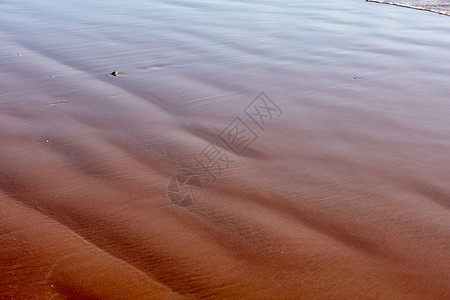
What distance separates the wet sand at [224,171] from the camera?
6.78 feet

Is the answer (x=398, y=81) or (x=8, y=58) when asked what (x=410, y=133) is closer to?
(x=398, y=81)

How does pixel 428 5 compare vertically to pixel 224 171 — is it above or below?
above

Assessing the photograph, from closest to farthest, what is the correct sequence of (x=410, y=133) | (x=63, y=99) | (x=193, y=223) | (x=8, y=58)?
1. (x=193, y=223)
2. (x=410, y=133)
3. (x=63, y=99)
4. (x=8, y=58)

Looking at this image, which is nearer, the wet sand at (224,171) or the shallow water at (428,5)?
the wet sand at (224,171)

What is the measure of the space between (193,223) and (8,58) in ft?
13.3

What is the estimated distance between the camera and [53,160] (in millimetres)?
3023

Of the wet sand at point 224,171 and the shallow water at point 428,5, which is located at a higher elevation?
the shallow water at point 428,5

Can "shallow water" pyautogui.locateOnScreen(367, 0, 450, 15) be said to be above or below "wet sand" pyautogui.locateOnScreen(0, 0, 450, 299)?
above

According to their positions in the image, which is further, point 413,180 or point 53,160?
point 53,160

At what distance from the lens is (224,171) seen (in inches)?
117

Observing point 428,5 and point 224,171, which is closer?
point 224,171

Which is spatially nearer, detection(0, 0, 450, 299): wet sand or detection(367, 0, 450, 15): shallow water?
detection(0, 0, 450, 299): wet sand

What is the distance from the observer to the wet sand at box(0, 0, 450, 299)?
2066 millimetres

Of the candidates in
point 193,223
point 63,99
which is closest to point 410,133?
point 193,223
